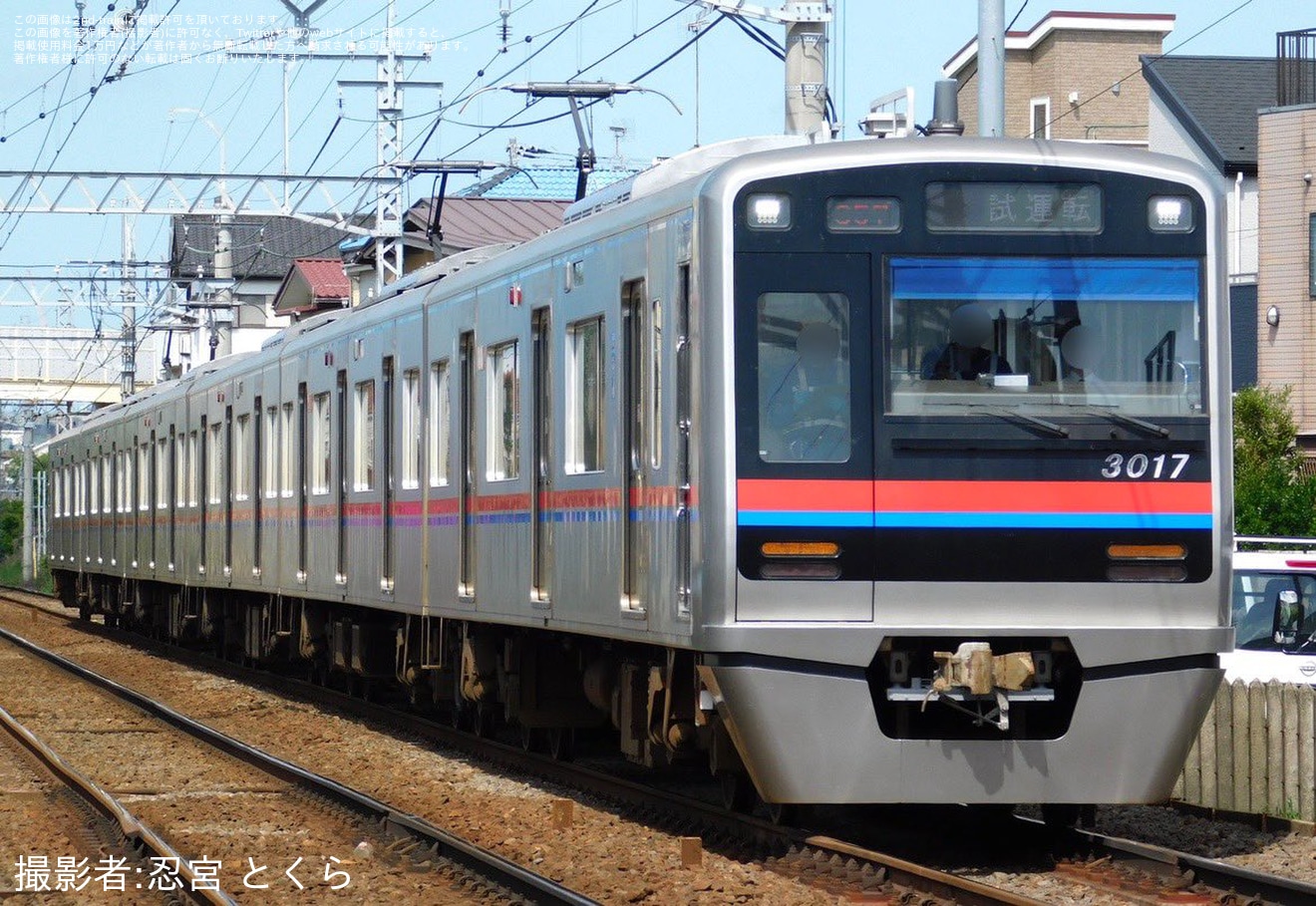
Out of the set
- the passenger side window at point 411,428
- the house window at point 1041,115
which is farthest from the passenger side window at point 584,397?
the house window at point 1041,115

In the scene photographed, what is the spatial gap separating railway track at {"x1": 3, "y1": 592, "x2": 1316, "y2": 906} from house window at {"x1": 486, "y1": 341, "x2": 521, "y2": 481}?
6.29ft

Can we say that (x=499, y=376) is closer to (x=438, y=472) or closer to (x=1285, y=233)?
(x=438, y=472)

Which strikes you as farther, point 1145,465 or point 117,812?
point 117,812

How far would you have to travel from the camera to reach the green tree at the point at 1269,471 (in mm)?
20453

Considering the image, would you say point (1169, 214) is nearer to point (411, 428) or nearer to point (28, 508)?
point (411, 428)

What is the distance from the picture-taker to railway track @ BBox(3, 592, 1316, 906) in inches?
302

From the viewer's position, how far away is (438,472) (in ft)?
43.8

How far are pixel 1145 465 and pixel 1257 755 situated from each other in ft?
7.77

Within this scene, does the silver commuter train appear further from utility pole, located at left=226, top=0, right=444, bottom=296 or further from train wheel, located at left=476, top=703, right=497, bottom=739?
utility pole, located at left=226, top=0, right=444, bottom=296

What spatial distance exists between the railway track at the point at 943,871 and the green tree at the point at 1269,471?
10978 millimetres

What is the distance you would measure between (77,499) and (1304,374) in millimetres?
19208

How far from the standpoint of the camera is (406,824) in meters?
9.75

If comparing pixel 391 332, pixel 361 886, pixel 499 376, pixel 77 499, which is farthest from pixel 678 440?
pixel 77 499

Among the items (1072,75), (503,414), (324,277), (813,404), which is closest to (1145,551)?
(813,404)
